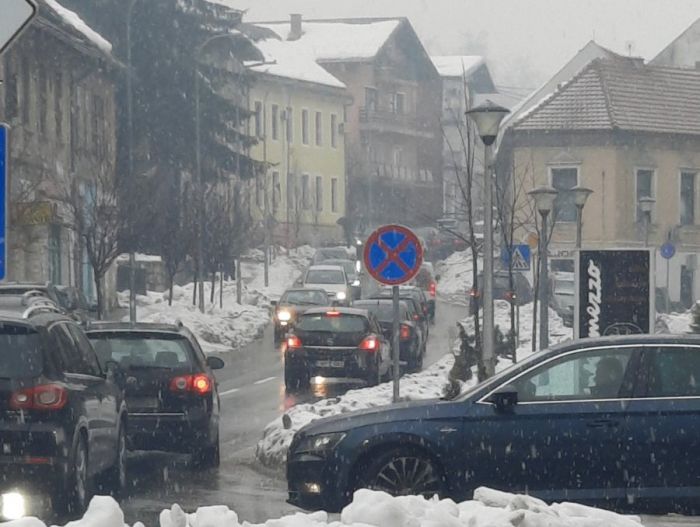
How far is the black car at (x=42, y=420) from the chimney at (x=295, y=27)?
94.9 metres

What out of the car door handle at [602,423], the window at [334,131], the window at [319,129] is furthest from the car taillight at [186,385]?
the window at [334,131]

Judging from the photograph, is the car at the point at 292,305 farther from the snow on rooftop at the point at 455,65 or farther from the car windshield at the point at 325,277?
the snow on rooftop at the point at 455,65

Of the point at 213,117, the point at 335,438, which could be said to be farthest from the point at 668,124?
the point at 335,438

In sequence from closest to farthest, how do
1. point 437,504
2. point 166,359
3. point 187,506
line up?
point 437,504, point 187,506, point 166,359

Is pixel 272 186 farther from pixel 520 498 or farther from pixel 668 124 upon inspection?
pixel 520 498

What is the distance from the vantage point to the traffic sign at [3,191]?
9.24 meters

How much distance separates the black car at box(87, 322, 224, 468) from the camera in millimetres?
16031

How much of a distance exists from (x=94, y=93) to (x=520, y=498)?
144 feet

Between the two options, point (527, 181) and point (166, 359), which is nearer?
point (166, 359)

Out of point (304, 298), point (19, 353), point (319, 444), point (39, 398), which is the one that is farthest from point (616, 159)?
point (39, 398)

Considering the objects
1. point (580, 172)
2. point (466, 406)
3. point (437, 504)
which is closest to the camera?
point (437, 504)

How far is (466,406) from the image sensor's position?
37.9 feet

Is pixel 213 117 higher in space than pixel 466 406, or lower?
higher

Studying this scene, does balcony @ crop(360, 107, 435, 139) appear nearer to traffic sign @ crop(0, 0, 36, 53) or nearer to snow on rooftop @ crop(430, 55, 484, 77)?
snow on rooftop @ crop(430, 55, 484, 77)
